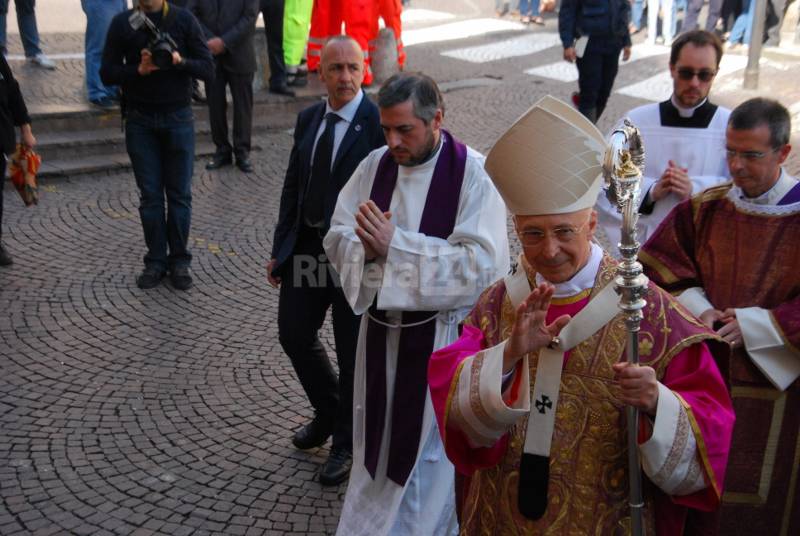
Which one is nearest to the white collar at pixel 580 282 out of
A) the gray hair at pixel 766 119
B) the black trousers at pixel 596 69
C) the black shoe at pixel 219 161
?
the gray hair at pixel 766 119

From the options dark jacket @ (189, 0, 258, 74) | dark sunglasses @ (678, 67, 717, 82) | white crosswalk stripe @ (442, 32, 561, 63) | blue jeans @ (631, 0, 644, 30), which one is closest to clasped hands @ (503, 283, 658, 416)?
dark sunglasses @ (678, 67, 717, 82)

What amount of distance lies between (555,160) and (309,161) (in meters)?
2.19

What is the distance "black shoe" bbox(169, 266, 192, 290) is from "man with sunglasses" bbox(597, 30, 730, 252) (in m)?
3.29

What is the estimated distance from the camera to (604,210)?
477cm

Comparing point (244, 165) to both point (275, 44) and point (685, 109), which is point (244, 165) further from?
point (685, 109)

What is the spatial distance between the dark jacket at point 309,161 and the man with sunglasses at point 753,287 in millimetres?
1425

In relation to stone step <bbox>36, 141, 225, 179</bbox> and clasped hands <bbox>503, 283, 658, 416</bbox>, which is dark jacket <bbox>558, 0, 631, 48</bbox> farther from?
clasped hands <bbox>503, 283, 658, 416</bbox>

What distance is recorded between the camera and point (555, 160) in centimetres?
264

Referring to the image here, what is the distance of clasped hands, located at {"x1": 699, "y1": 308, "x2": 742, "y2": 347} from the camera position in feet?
11.6

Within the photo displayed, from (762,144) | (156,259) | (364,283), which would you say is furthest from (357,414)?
(156,259)

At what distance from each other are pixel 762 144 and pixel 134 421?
3478 millimetres

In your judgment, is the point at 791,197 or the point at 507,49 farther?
the point at 507,49

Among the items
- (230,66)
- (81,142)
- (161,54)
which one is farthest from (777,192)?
(81,142)

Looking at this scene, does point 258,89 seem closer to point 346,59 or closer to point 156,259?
point 156,259
